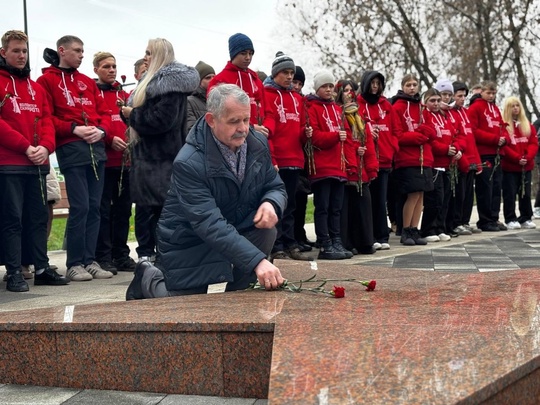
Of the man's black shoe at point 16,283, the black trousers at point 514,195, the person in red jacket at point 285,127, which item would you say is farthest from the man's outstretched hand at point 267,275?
the black trousers at point 514,195

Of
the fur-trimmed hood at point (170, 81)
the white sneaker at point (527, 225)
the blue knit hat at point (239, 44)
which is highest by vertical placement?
the blue knit hat at point (239, 44)

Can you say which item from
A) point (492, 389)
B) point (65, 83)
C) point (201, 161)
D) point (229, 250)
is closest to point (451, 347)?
point (492, 389)

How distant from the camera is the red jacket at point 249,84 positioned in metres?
9.83

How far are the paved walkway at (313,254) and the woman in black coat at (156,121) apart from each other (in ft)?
3.00

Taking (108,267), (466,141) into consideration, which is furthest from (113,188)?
(466,141)

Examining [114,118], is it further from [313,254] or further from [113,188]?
[313,254]

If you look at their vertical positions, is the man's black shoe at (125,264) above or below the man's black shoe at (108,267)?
below

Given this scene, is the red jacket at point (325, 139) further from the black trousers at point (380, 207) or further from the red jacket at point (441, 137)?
the red jacket at point (441, 137)

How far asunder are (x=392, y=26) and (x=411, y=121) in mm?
20882

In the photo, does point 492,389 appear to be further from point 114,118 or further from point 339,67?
point 339,67

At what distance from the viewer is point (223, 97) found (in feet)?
18.2

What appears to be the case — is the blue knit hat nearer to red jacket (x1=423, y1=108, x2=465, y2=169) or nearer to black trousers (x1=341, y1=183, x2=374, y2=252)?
black trousers (x1=341, y1=183, x2=374, y2=252)

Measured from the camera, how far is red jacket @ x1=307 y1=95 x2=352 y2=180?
36.0 ft

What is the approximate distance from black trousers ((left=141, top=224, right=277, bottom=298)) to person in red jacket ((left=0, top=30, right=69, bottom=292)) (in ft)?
7.57
